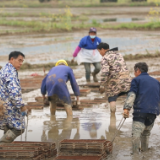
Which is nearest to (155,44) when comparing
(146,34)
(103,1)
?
(146,34)

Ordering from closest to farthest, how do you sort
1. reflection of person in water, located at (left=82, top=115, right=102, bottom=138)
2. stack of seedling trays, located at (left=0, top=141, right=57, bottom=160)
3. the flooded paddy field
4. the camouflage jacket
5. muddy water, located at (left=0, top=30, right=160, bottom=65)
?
stack of seedling trays, located at (left=0, top=141, right=57, bottom=160)
the flooded paddy field
reflection of person in water, located at (left=82, top=115, right=102, bottom=138)
the camouflage jacket
muddy water, located at (left=0, top=30, right=160, bottom=65)

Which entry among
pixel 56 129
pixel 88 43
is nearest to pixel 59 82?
pixel 56 129

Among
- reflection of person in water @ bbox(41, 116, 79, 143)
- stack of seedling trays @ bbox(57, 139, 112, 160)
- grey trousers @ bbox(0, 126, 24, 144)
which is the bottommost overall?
reflection of person in water @ bbox(41, 116, 79, 143)

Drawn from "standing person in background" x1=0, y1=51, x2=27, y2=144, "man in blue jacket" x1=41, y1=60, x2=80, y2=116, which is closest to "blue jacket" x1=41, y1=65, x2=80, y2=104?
"man in blue jacket" x1=41, y1=60, x2=80, y2=116

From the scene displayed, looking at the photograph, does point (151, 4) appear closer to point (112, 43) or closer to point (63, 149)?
point (112, 43)

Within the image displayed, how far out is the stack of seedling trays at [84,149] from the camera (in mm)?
5781

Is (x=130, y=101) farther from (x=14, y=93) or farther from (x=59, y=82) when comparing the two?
(x=59, y=82)

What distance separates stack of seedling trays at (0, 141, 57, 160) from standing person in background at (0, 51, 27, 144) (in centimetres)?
24

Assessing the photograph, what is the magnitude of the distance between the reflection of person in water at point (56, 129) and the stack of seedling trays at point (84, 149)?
4.04 feet

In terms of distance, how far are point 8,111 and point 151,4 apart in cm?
4406

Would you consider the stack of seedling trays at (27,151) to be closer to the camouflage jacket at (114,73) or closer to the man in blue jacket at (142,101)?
the man in blue jacket at (142,101)

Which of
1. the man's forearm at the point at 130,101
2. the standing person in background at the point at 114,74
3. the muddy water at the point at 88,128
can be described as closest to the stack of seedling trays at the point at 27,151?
the muddy water at the point at 88,128

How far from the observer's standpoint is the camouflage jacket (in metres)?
7.83

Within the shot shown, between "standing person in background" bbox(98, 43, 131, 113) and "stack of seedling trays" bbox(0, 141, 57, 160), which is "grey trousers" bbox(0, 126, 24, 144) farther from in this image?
"standing person in background" bbox(98, 43, 131, 113)
